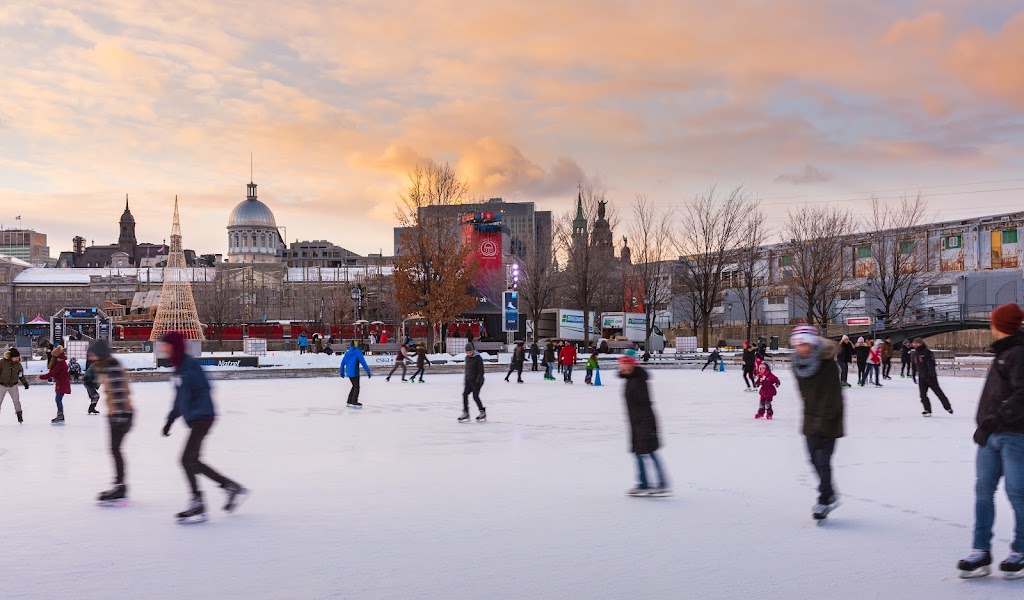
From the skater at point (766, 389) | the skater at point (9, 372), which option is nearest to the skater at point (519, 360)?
the skater at point (766, 389)

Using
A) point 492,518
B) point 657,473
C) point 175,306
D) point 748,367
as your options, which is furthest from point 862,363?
point 175,306

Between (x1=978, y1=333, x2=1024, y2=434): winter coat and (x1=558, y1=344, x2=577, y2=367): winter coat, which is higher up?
(x1=978, y1=333, x2=1024, y2=434): winter coat

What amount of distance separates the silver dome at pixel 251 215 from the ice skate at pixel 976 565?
156 metres

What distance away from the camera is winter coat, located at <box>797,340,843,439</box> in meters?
6.76

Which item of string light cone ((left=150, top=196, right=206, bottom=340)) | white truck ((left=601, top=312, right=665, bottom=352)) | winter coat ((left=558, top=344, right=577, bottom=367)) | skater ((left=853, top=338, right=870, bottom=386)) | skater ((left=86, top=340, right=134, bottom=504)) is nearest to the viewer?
skater ((left=86, top=340, right=134, bottom=504))

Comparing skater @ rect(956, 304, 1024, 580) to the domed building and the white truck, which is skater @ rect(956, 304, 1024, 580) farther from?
the domed building

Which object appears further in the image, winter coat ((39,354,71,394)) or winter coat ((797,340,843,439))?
winter coat ((39,354,71,394))

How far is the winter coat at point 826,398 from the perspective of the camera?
266 inches

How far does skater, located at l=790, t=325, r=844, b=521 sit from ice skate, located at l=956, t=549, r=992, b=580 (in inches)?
59.8

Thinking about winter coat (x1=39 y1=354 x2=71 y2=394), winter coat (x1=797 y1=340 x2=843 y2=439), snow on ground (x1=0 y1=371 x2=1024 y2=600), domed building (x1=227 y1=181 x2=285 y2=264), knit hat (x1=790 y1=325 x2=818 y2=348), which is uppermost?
domed building (x1=227 y1=181 x2=285 y2=264)

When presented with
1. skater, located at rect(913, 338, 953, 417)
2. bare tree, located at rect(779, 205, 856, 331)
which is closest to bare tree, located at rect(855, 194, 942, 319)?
bare tree, located at rect(779, 205, 856, 331)

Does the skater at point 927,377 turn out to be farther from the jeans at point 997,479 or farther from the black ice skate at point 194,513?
the black ice skate at point 194,513

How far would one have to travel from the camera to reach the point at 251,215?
6009 inches

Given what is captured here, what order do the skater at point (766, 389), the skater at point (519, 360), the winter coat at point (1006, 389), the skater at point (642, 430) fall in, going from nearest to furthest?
the winter coat at point (1006, 389) → the skater at point (642, 430) → the skater at point (766, 389) → the skater at point (519, 360)
